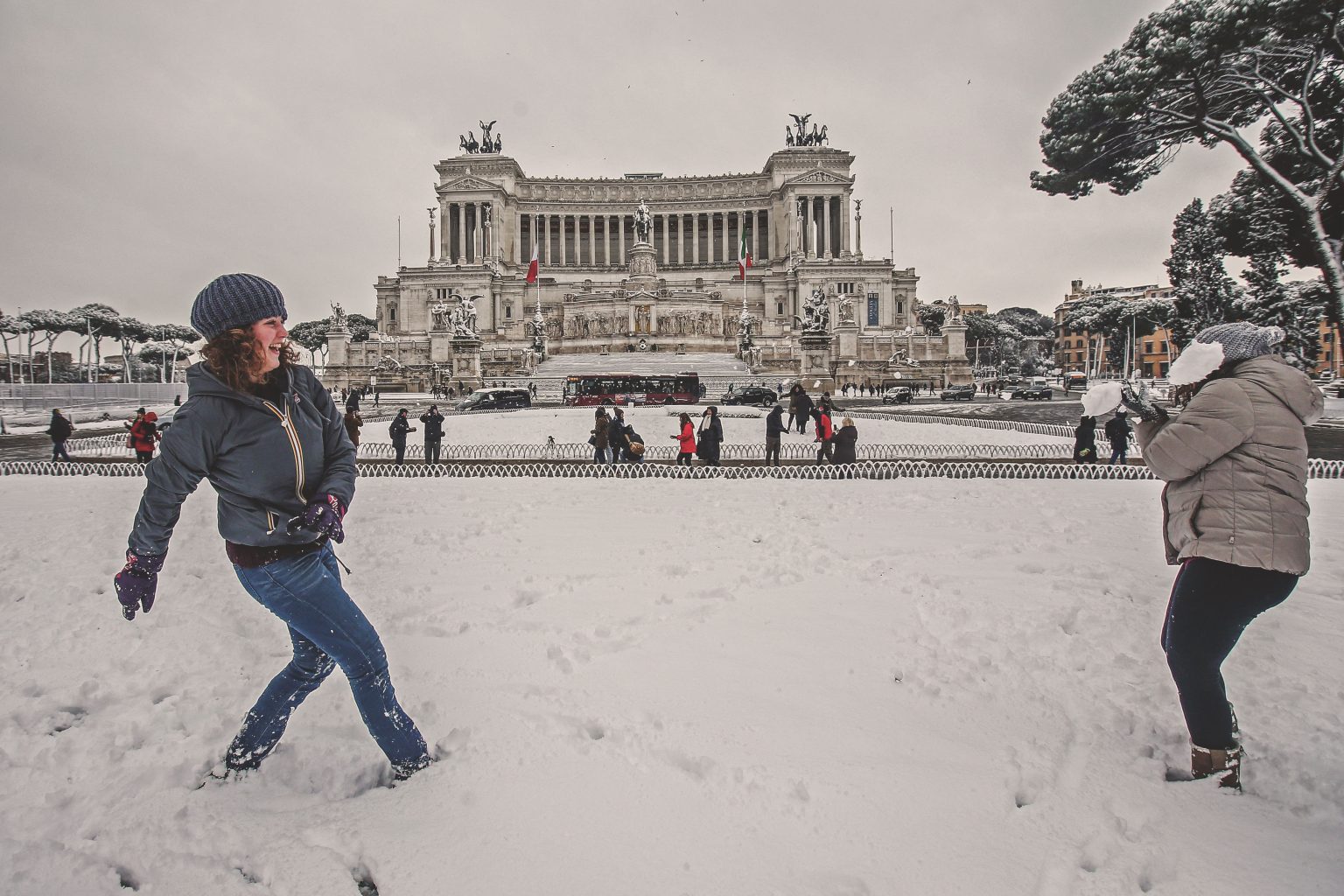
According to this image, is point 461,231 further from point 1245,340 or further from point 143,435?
point 1245,340

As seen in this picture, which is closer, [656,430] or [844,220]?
[656,430]

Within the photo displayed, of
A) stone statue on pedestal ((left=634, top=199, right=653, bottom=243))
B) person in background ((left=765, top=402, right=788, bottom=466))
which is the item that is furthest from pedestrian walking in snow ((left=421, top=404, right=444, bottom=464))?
stone statue on pedestal ((left=634, top=199, right=653, bottom=243))

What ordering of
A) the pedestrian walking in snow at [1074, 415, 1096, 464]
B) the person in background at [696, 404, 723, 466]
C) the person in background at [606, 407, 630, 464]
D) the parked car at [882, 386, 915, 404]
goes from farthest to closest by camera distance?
1. the parked car at [882, 386, 915, 404]
2. the person in background at [606, 407, 630, 464]
3. the person in background at [696, 404, 723, 466]
4. the pedestrian walking in snow at [1074, 415, 1096, 464]

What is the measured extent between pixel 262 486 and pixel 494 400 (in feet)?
104

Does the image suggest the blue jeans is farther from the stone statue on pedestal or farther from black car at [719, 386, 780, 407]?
the stone statue on pedestal

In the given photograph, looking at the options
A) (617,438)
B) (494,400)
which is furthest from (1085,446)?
(494,400)

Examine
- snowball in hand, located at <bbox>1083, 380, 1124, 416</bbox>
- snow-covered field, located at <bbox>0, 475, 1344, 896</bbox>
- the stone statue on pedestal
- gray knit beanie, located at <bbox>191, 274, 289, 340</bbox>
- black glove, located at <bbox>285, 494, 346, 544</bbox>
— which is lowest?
snow-covered field, located at <bbox>0, 475, 1344, 896</bbox>

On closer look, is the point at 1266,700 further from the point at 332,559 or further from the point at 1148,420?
the point at 332,559

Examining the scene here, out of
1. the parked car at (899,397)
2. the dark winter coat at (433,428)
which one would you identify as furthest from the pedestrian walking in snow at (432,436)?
the parked car at (899,397)

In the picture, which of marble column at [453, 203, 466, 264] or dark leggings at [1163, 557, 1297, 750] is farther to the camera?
marble column at [453, 203, 466, 264]

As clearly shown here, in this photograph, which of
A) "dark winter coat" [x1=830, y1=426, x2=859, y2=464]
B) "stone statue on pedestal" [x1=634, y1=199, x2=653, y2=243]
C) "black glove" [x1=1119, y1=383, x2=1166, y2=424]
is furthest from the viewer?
"stone statue on pedestal" [x1=634, y1=199, x2=653, y2=243]

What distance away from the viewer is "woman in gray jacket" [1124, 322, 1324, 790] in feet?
9.42

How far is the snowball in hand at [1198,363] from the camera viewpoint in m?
3.06

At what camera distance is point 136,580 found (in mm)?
2932
